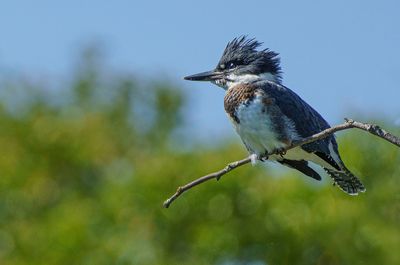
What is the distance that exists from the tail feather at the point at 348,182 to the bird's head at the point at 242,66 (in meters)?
0.60

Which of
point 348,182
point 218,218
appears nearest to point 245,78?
point 348,182

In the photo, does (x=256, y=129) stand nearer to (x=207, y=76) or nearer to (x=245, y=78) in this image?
(x=245, y=78)

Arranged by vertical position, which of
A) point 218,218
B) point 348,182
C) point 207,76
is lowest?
point 218,218

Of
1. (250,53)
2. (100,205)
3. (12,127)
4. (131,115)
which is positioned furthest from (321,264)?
(131,115)

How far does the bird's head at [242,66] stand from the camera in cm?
594

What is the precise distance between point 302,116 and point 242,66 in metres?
0.59

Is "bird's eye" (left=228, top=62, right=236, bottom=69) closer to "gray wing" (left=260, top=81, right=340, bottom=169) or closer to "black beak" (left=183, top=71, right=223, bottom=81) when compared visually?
"black beak" (left=183, top=71, right=223, bottom=81)

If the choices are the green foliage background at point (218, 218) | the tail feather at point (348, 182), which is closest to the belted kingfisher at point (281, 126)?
the tail feather at point (348, 182)

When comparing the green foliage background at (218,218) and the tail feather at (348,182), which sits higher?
the tail feather at (348,182)

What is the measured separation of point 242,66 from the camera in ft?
19.6

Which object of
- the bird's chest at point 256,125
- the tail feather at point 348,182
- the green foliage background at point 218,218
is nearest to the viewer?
the bird's chest at point 256,125

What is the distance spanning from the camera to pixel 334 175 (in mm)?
5598

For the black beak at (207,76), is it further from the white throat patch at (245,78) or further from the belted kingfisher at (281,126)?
the belted kingfisher at (281,126)

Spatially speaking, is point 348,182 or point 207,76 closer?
point 348,182
